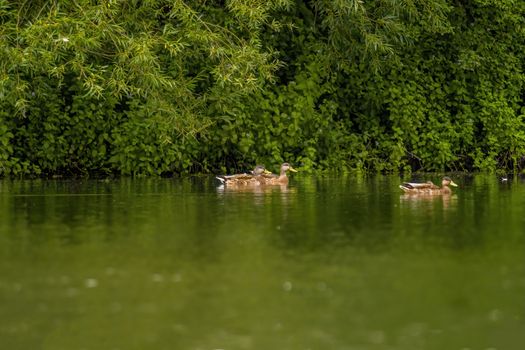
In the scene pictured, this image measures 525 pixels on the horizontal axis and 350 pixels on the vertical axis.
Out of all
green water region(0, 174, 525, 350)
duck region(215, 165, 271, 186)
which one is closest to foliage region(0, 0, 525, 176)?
duck region(215, 165, 271, 186)

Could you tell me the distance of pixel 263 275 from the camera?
1327cm

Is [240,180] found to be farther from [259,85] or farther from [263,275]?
[263,275]

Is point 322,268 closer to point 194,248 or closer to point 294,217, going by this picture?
point 194,248

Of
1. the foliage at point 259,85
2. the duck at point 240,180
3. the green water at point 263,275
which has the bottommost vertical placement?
the green water at point 263,275

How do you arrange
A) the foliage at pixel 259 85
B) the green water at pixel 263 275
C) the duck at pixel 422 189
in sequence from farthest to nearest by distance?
the foliage at pixel 259 85 < the duck at pixel 422 189 < the green water at pixel 263 275

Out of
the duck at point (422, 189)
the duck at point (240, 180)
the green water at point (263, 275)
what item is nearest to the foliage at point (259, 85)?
the duck at point (240, 180)

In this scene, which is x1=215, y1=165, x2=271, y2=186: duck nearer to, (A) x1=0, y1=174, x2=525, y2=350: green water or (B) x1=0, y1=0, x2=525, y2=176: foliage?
(B) x1=0, y1=0, x2=525, y2=176: foliage

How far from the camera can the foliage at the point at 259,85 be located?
86.0 ft

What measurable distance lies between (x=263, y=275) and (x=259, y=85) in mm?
14348

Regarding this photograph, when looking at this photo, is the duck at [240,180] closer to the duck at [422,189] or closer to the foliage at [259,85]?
the foliage at [259,85]

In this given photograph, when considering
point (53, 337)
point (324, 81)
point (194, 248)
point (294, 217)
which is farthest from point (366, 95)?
point (53, 337)

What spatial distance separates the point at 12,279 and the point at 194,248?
272 cm

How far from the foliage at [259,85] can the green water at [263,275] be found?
16.5ft

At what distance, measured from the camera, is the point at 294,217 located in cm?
1912
